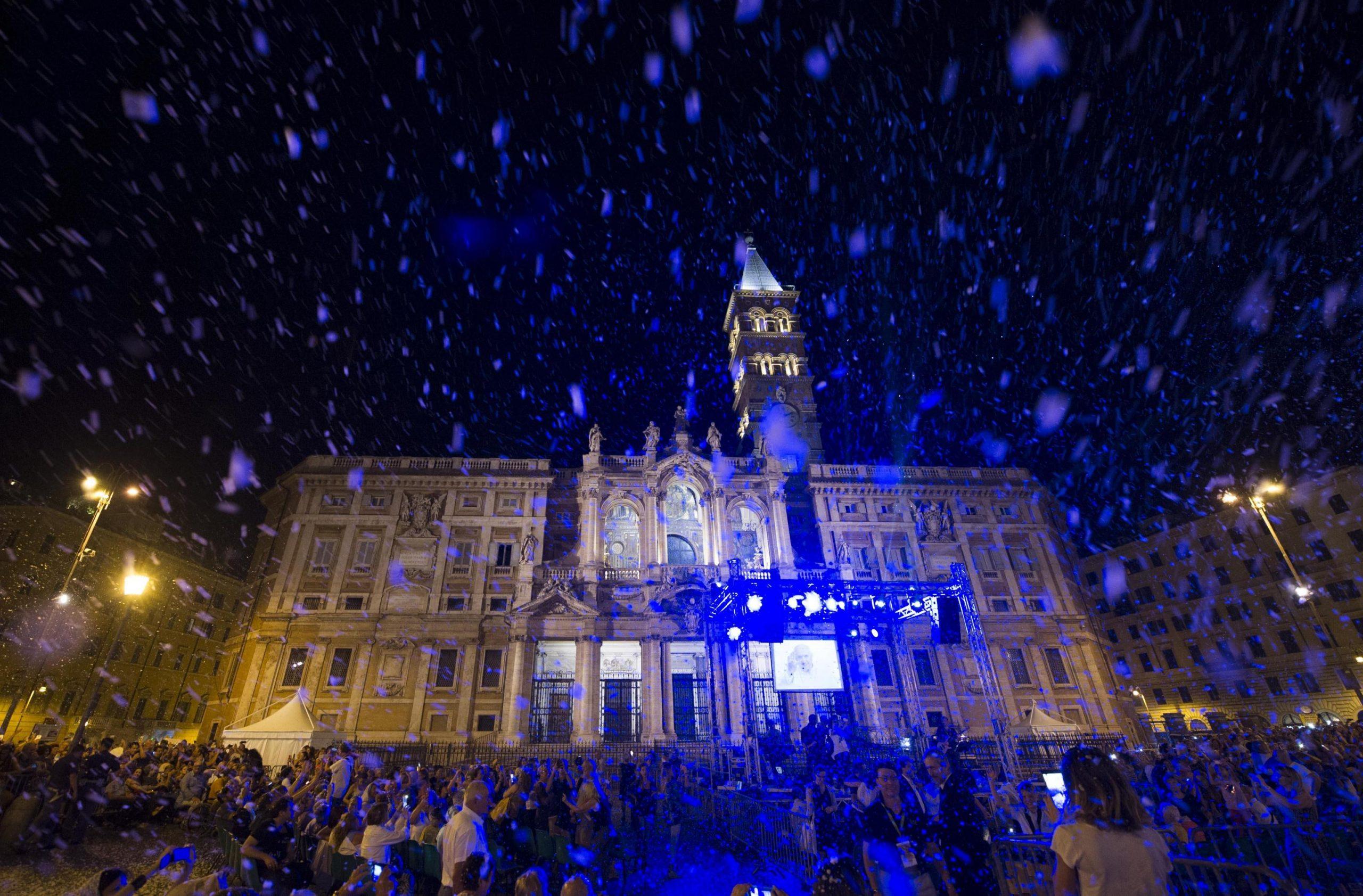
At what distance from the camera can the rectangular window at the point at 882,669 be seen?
30.6 meters

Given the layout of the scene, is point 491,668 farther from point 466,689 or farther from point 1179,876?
point 1179,876

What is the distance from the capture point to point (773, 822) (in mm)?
10992

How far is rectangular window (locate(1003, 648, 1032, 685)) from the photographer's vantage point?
3250 centimetres

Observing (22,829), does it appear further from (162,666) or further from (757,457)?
(162,666)

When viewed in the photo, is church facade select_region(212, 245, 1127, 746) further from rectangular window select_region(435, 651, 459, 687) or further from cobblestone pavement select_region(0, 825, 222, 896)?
cobblestone pavement select_region(0, 825, 222, 896)

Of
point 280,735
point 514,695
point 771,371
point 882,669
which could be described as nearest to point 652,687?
point 514,695

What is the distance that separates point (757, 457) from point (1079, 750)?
3325 centimetres

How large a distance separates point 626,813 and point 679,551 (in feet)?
74.2

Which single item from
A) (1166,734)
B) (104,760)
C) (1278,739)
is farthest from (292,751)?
(1166,734)

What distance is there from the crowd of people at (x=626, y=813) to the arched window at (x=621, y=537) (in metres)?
15.9

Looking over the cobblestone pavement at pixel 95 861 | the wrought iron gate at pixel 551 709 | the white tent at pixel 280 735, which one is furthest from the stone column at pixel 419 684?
the cobblestone pavement at pixel 95 861

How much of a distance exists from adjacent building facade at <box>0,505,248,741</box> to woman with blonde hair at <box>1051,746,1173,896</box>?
36964 mm

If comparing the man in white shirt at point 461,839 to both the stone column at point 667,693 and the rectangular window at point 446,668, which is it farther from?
the rectangular window at point 446,668

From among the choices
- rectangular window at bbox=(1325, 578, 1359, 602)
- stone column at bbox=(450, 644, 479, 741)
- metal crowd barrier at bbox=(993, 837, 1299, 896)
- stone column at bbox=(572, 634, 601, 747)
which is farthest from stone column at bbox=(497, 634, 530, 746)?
rectangular window at bbox=(1325, 578, 1359, 602)
